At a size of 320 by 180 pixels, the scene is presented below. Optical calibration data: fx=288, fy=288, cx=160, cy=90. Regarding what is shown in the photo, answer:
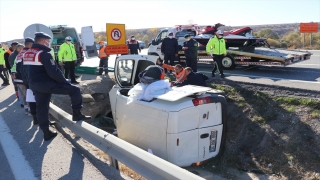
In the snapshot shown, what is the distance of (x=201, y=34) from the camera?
45.9ft

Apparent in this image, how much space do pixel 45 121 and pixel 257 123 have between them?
488cm

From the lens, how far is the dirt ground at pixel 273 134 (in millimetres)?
5816

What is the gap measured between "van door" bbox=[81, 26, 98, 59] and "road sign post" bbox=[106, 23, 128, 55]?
14.1ft

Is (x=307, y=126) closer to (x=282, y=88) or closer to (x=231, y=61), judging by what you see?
(x=282, y=88)

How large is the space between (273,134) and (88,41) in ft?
40.1

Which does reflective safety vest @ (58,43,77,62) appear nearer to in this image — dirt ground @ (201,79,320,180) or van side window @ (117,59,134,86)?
van side window @ (117,59,134,86)

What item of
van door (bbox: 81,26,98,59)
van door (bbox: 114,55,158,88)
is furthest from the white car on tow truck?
van door (bbox: 81,26,98,59)

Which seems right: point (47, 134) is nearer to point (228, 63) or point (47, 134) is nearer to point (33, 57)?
point (33, 57)

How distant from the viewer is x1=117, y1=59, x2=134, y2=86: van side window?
7000mm

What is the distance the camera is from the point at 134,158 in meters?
3.37

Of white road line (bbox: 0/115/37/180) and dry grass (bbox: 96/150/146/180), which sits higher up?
white road line (bbox: 0/115/37/180)

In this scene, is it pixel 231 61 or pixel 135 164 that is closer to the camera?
pixel 135 164

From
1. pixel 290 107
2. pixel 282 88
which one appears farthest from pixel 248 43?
pixel 290 107

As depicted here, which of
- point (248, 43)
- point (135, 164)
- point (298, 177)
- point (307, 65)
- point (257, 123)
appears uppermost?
point (248, 43)
